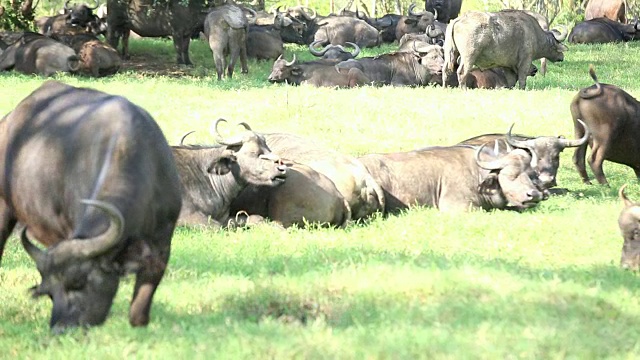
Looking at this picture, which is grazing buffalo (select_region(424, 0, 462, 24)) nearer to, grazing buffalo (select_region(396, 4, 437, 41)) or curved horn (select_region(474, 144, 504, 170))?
grazing buffalo (select_region(396, 4, 437, 41))

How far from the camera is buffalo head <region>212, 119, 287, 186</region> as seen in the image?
37.7ft

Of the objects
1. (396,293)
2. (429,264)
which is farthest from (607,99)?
(396,293)

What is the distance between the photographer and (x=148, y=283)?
7.04 meters

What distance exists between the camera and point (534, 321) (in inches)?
279

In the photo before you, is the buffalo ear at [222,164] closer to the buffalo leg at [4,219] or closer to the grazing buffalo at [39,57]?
the buffalo leg at [4,219]

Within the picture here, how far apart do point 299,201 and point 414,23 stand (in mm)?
28766

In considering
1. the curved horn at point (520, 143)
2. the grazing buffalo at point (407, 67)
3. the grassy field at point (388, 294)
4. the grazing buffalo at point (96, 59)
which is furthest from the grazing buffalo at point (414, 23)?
the curved horn at point (520, 143)

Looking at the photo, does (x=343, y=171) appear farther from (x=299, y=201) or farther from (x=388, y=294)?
(x=388, y=294)

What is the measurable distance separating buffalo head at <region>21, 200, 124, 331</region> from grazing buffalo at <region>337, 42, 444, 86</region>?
62.2 feet

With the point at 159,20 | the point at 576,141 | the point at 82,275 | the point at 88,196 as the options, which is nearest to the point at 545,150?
the point at 576,141

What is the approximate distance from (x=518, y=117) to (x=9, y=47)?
13136 mm

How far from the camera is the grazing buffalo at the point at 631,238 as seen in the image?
30.3 ft

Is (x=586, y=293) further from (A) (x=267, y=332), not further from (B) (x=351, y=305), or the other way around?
(A) (x=267, y=332)

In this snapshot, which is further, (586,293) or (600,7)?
(600,7)
